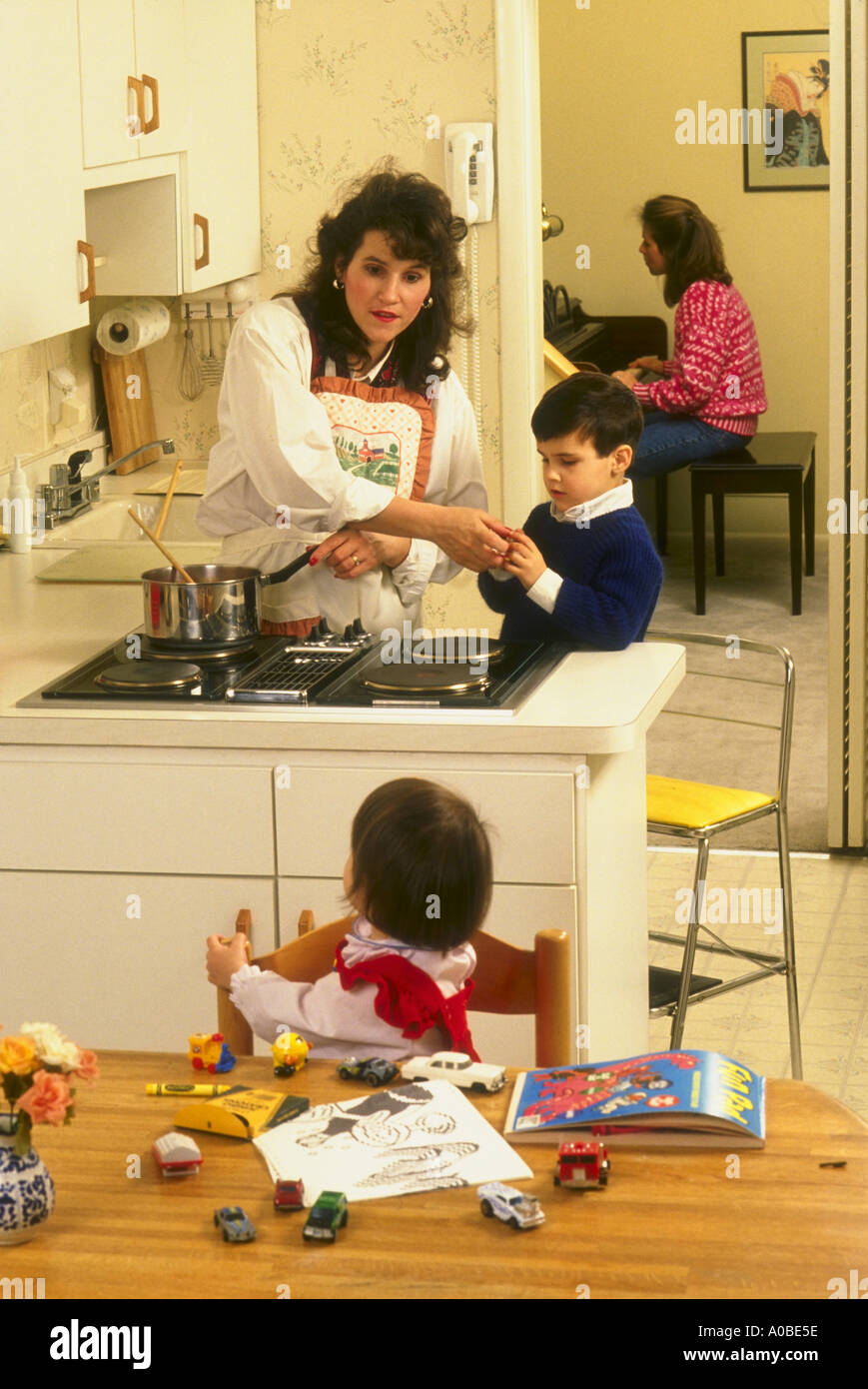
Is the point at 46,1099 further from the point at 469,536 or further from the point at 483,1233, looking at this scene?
the point at 469,536

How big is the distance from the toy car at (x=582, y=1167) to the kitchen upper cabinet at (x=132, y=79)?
91.0 inches

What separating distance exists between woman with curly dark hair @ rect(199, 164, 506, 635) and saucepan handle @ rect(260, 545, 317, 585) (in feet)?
0.11

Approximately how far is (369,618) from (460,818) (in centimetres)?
112

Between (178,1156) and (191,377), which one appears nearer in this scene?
(178,1156)

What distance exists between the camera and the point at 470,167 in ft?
12.7

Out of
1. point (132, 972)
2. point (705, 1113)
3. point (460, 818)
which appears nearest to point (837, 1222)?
point (705, 1113)

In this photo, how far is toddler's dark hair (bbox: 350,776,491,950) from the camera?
1.71 metres

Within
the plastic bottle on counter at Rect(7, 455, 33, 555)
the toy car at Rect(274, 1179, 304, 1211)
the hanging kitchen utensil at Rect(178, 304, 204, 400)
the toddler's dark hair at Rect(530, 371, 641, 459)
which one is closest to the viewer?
the toy car at Rect(274, 1179, 304, 1211)

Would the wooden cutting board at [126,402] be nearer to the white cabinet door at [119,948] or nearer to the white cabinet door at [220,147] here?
the white cabinet door at [220,147]

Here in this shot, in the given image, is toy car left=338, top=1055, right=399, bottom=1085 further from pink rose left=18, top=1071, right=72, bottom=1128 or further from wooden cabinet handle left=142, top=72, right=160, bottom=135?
wooden cabinet handle left=142, top=72, right=160, bottom=135

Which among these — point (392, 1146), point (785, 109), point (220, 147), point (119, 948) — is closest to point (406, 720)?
point (119, 948)

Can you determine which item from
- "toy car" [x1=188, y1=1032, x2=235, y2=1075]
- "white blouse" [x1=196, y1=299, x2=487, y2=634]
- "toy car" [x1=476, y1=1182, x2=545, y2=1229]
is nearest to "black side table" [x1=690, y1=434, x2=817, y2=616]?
"white blouse" [x1=196, y1=299, x2=487, y2=634]

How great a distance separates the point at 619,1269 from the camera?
49.9 inches

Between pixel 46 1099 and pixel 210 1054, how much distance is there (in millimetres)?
347
